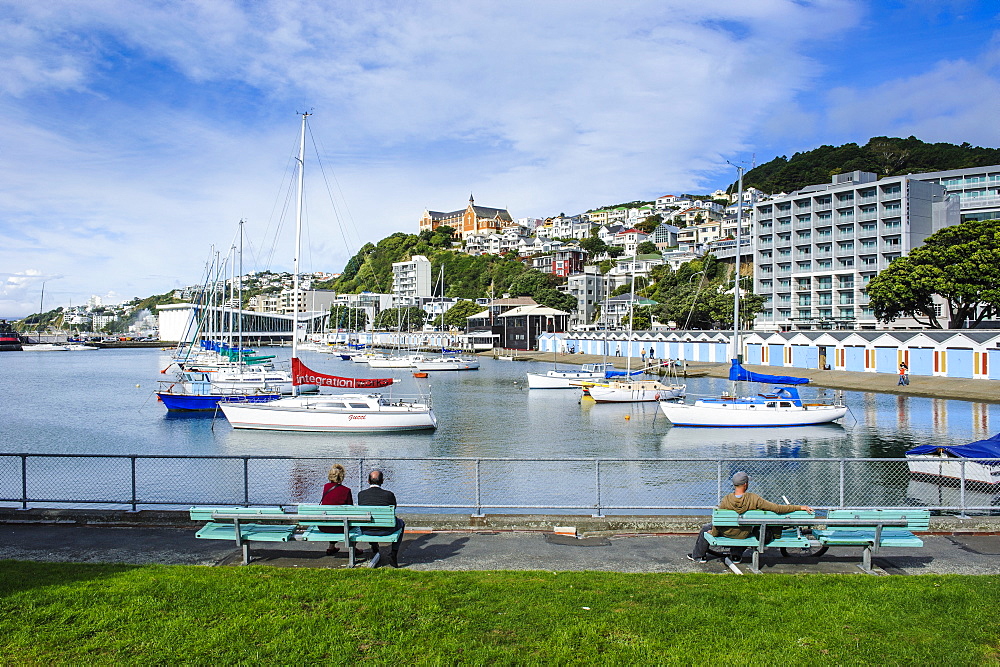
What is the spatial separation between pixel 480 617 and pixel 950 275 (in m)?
78.1

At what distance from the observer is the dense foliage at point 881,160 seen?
15475 centimetres

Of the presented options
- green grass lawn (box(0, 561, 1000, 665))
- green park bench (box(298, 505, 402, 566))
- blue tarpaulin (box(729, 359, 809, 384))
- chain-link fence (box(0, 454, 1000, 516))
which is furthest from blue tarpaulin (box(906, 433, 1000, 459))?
blue tarpaulin (box(729, 359, 809, 384))

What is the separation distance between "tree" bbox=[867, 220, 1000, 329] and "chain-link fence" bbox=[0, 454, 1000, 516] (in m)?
51.7

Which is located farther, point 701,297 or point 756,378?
point 701,297

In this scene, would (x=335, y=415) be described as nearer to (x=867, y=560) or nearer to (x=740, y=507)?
(x=740, y=507)

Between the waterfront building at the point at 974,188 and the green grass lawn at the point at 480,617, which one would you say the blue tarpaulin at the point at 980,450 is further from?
the waterfront building at the point at 974,188

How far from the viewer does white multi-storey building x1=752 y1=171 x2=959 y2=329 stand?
95062 millimetres

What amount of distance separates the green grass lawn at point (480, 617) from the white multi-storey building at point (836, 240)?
3720 inches

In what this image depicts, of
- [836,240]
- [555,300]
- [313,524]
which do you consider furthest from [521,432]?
[555,300]

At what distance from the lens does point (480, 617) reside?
7.88m

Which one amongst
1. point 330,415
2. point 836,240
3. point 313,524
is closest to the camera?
point 313,524

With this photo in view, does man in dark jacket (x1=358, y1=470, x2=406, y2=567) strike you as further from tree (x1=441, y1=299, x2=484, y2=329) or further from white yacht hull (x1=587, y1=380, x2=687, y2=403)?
tree (x1=441, y1=299, x2=484, y2=329)

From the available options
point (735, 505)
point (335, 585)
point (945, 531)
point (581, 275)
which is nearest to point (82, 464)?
point (335, 585)

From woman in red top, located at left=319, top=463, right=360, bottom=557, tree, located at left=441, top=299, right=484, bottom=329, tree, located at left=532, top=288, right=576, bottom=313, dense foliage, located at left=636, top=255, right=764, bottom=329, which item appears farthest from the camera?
tree, located at left=441, top=299, right=484, bottom=329
